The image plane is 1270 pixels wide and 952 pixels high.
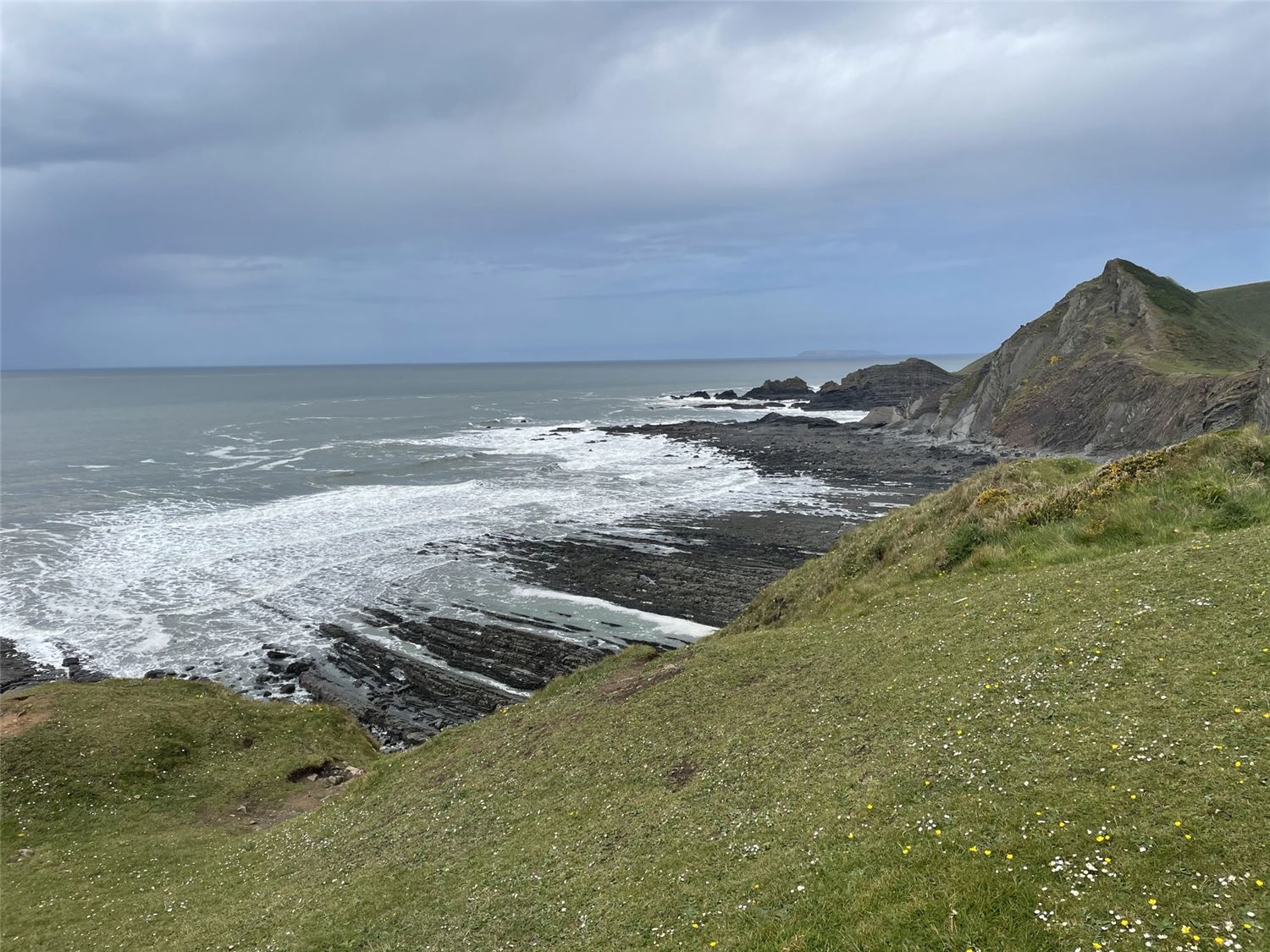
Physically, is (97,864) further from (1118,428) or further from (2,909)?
(1118,428)

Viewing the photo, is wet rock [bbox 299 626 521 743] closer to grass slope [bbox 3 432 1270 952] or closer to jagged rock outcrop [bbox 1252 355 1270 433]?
grass slope [bbox 3 432 1270 952]

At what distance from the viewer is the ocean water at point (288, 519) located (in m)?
39.6

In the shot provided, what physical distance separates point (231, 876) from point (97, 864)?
4.27m

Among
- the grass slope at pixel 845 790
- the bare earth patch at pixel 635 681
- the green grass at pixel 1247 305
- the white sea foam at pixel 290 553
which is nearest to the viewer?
the grass slope at pixel 845 790

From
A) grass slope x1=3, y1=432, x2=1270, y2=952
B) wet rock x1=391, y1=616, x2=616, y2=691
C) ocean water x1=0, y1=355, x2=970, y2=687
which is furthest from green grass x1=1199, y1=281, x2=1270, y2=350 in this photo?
grass slope x1=3, y1=432, x2=1270, y2=952

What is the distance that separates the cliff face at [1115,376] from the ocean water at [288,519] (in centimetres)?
3284

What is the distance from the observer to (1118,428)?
Answer: 245 ft

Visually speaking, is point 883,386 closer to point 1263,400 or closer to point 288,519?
point 1263,400

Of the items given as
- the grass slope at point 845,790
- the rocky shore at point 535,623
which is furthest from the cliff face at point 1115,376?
the grass slope at point 845,790

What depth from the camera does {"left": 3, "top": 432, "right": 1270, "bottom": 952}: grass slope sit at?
8148 mm

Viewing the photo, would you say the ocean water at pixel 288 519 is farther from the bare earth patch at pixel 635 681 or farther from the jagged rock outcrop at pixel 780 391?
the jagged rock outcrop at pixel 780 391

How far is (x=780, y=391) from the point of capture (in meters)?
188

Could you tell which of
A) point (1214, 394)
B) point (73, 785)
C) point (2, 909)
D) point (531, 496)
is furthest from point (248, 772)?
point (1214, 394)

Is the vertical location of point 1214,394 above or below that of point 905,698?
above
